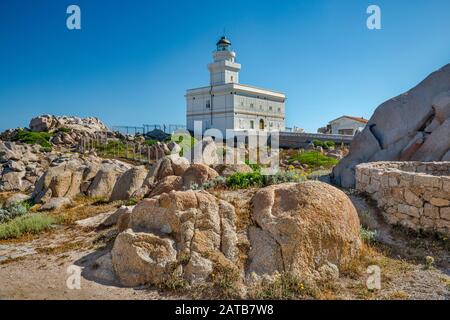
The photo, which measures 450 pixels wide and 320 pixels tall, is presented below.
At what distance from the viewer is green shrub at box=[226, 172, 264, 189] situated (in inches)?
483

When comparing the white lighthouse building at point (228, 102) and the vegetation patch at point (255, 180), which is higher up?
the white lighthouse building at point (228, 102)

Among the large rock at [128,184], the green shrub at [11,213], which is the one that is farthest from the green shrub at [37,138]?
the green shrub at [11,213]

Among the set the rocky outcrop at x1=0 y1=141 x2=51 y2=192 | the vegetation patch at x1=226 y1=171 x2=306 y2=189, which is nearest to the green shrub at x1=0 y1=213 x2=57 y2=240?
the vegetation patch at x1=226 y1=171 x2=306 y2=189

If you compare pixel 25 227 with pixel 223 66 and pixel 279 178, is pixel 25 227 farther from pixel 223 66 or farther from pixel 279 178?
pixel 223 66

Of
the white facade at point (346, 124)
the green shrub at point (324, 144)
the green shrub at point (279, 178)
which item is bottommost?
the green shrub at point (279, 178)

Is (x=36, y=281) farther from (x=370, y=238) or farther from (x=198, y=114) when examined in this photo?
(x=198, y=114)

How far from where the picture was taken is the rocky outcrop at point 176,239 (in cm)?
657

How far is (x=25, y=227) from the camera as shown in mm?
10789

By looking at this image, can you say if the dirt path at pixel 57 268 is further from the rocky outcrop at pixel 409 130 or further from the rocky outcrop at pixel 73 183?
the rocky outcrop at pixel 409 130

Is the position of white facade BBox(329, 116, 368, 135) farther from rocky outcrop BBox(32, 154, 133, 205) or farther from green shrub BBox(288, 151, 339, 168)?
rocky outcrop BBox(32, 154, 133, 205)

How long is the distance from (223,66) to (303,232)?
171 feet

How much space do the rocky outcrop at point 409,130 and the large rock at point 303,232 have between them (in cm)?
842

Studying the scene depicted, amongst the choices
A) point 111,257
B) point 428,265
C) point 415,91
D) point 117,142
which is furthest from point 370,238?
point 117,142
